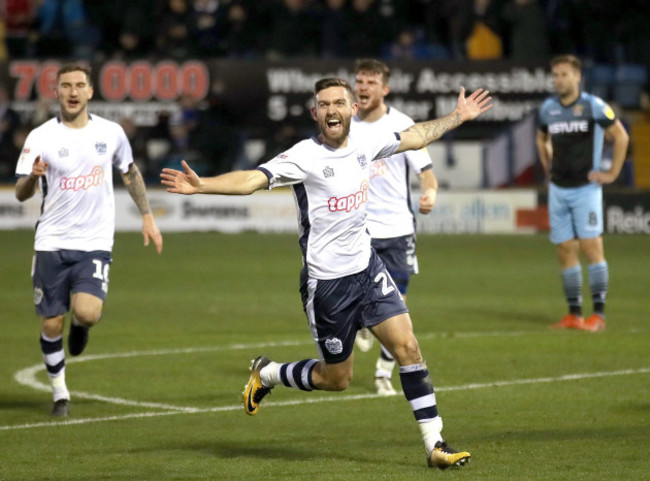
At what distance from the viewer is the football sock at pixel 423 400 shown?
727cm

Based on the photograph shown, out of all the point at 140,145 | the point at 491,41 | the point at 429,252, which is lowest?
the point at 429,252

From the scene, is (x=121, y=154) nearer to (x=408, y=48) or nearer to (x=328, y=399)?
(x=328, y=399)

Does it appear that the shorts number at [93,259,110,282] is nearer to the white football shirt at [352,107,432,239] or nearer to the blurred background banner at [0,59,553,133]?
the white football shirt at [352,107,432,239]

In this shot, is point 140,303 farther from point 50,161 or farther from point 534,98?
point 534,98

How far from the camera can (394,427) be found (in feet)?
28.3

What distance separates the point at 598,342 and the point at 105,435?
564 centimetres

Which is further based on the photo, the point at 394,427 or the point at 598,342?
the point at 598,342

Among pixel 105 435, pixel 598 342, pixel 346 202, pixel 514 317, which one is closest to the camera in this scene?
pixel 346 202

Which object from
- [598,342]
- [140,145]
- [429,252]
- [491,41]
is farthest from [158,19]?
[598,342]

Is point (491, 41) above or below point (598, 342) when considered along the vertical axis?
above

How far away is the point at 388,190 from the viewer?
34.0 ft

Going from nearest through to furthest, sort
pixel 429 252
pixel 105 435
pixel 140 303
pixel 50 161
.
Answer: pixel 105 435
pixel 50 161
pixel 140 303
pixel 429 252

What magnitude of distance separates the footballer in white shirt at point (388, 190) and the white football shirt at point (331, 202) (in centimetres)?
242

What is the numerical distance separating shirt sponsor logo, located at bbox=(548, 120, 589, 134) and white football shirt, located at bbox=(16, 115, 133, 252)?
18.7ft
